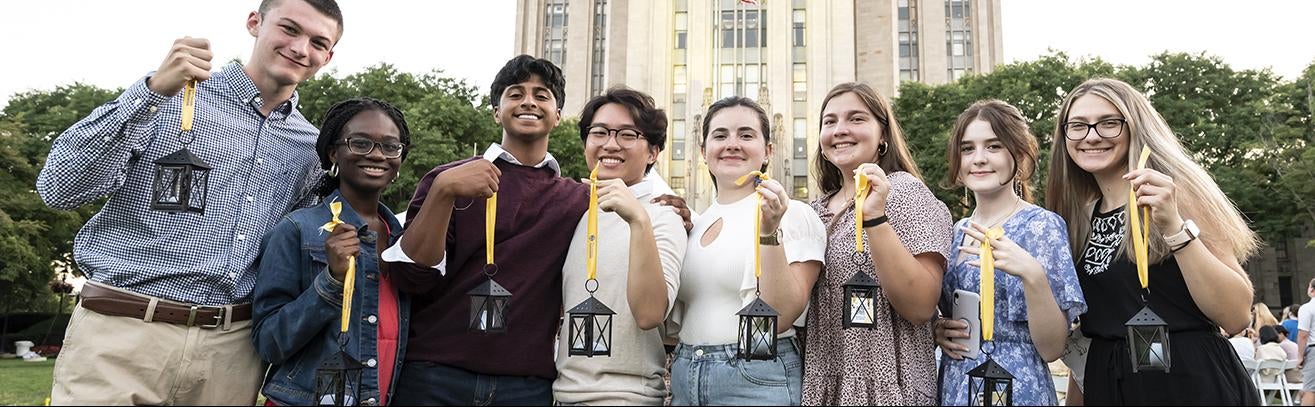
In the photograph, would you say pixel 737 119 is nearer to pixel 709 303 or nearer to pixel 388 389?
pixel 709 303

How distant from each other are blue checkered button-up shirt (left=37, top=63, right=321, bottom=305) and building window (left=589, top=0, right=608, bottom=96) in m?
68.2

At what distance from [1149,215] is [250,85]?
466 cm

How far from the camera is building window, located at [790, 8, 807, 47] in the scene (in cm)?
6488

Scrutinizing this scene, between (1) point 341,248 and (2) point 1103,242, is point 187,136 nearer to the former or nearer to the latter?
(1) point 341,248

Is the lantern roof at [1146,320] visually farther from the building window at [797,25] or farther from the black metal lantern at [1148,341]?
the building window at [797,25]

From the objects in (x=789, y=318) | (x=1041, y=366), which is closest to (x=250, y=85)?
(x=789, y=318)

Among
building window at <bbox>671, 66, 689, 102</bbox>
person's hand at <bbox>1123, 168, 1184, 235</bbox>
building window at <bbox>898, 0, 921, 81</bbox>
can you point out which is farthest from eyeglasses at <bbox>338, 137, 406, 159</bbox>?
building window at <bbox>898, 0, 921, 81</bbox>

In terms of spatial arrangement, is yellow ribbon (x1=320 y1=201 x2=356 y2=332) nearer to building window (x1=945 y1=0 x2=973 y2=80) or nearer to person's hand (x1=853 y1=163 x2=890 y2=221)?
person's hand (x1=853 y1=163 x2=890 y2=221)

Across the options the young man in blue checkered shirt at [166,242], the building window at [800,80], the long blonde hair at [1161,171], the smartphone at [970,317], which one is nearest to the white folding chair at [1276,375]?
the long blonde hair at [1161,171]

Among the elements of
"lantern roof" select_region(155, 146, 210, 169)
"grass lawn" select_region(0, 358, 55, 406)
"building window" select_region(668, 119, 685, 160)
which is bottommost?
"grass lawn" select_region(0, 358, 55, 406)

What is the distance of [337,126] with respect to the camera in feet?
14.2

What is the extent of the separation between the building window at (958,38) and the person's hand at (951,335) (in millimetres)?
69867

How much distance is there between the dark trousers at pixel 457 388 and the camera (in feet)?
12.9

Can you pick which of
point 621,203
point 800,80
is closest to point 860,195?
point 621,203
